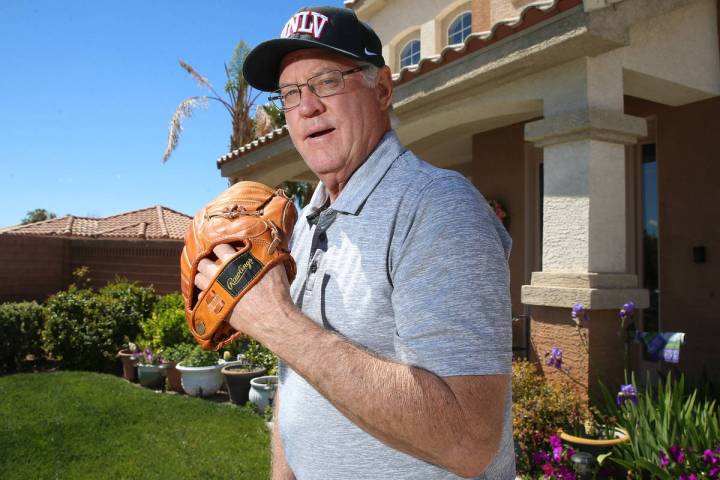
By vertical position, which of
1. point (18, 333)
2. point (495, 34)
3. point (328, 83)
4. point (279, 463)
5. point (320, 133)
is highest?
point (495, 34)

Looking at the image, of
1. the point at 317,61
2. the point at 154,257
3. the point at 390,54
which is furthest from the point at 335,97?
the point at 154,257

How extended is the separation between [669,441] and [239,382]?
17.4 feet

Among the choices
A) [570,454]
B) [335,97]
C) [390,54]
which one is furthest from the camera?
[390,54]

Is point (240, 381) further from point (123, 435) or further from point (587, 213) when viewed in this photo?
point (587, 213)

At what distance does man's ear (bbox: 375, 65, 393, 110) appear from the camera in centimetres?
146

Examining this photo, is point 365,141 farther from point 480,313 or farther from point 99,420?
point 99,420

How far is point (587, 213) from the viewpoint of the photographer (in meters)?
4.46

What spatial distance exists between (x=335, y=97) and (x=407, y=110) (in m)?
5.17

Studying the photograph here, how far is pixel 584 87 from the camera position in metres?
4.54

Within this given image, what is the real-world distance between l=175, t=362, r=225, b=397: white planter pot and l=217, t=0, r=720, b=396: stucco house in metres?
4.25

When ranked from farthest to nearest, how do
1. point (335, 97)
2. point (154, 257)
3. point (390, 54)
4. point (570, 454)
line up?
1. point (154, 257)
2. point (390, 54)
3. point (570, 454)
4. point (335, 97)

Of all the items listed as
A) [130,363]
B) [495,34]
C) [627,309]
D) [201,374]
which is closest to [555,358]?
[627,309]

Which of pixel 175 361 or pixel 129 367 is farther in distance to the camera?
pixel 129 367

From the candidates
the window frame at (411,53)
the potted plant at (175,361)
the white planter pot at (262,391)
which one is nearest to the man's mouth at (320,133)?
the white planter pot at (262,391)
